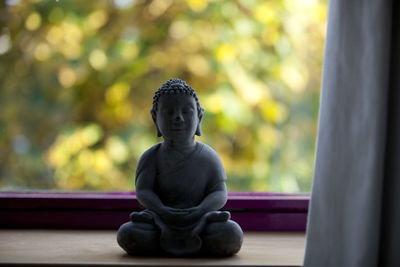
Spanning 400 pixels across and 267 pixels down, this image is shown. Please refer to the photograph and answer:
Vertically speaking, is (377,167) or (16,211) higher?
(377,167)

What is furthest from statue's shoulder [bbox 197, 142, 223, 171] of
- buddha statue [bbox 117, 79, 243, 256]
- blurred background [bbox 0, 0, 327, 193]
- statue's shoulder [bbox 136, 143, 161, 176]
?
blurred background [bbox 0, 0, 327, 193]

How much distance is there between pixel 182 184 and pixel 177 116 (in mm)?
162

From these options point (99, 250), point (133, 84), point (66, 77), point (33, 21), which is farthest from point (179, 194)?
point (33, 21)

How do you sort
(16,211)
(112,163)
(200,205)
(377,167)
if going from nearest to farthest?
(377,167) → (200,205) → (16,211) → (112,163)

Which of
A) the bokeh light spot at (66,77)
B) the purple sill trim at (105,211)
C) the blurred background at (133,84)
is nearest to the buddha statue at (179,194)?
the purple sill trim at (105,211)

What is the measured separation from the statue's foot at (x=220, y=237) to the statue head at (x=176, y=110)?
0.75 ft

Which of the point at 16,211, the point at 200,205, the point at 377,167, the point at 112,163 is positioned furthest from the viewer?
the point at 112,163

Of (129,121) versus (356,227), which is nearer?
(356,227)

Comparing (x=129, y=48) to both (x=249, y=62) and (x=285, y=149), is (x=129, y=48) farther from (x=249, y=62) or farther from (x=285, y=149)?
(x=285, y=149)

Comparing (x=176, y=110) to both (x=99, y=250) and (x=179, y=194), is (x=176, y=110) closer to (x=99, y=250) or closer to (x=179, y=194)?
(x=179, y=194)

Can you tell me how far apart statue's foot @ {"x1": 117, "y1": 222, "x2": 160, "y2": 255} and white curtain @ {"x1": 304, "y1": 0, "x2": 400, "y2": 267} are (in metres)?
0.33

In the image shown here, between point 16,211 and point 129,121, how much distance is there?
1.60 feet

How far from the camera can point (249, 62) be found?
165 centimetres

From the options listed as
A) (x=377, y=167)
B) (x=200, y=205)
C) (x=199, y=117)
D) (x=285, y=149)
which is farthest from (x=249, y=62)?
(x=377, y=167)
